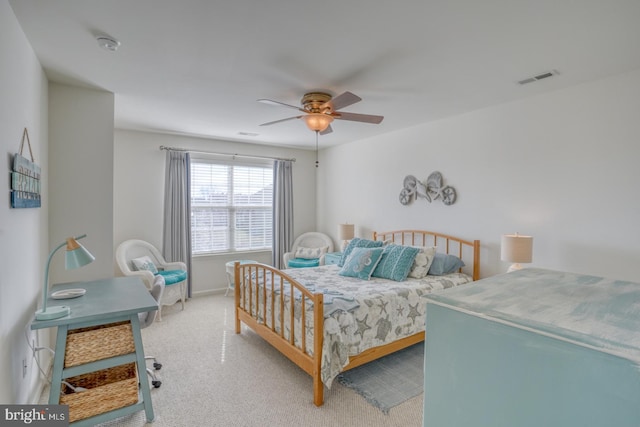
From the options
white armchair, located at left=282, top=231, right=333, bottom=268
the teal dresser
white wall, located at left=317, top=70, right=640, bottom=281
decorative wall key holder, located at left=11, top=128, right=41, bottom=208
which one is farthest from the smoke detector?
white armchair, located at left=282, top=231, right=333, bottom=268

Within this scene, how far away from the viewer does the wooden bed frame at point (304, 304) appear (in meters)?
2.45

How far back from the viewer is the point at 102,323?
2.05 meters

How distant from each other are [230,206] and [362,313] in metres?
3.53

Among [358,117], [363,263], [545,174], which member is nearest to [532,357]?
[358,117]

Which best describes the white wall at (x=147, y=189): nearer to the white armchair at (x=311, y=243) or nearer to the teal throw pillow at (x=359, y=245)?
the white armchair at (x=311, y=243)

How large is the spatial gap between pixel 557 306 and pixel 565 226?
2777mm

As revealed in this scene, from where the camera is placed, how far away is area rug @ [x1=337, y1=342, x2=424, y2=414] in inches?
98.6

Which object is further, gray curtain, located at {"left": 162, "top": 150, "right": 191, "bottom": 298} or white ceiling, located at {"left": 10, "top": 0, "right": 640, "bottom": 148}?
gray curtain, located at {"left": 162, "top": 150, "right": 191, "bottom": 298}

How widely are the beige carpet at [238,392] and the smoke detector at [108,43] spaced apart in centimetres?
255

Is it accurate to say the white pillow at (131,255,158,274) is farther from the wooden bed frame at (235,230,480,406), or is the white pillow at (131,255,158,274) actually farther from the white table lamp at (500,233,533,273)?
the white table lamp at (500,233,533,273)

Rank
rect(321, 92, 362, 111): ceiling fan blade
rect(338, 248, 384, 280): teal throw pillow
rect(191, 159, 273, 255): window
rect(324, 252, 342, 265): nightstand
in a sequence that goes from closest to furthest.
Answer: rect(321, 92, 362, 111): ceiling fan blade, rect(338, 248, 384, 280): teal throw pillow, rect(324, 252, 342, 265): nightstand, rect(191, 159, 273, 255): window

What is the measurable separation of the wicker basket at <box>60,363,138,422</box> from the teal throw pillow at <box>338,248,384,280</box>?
2.21 metres

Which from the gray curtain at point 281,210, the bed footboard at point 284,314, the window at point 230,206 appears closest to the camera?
the bed footboard at point 284,314

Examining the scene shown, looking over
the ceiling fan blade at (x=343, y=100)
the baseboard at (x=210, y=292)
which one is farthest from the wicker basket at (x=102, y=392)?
the baseboard at (x=210, y=292)
